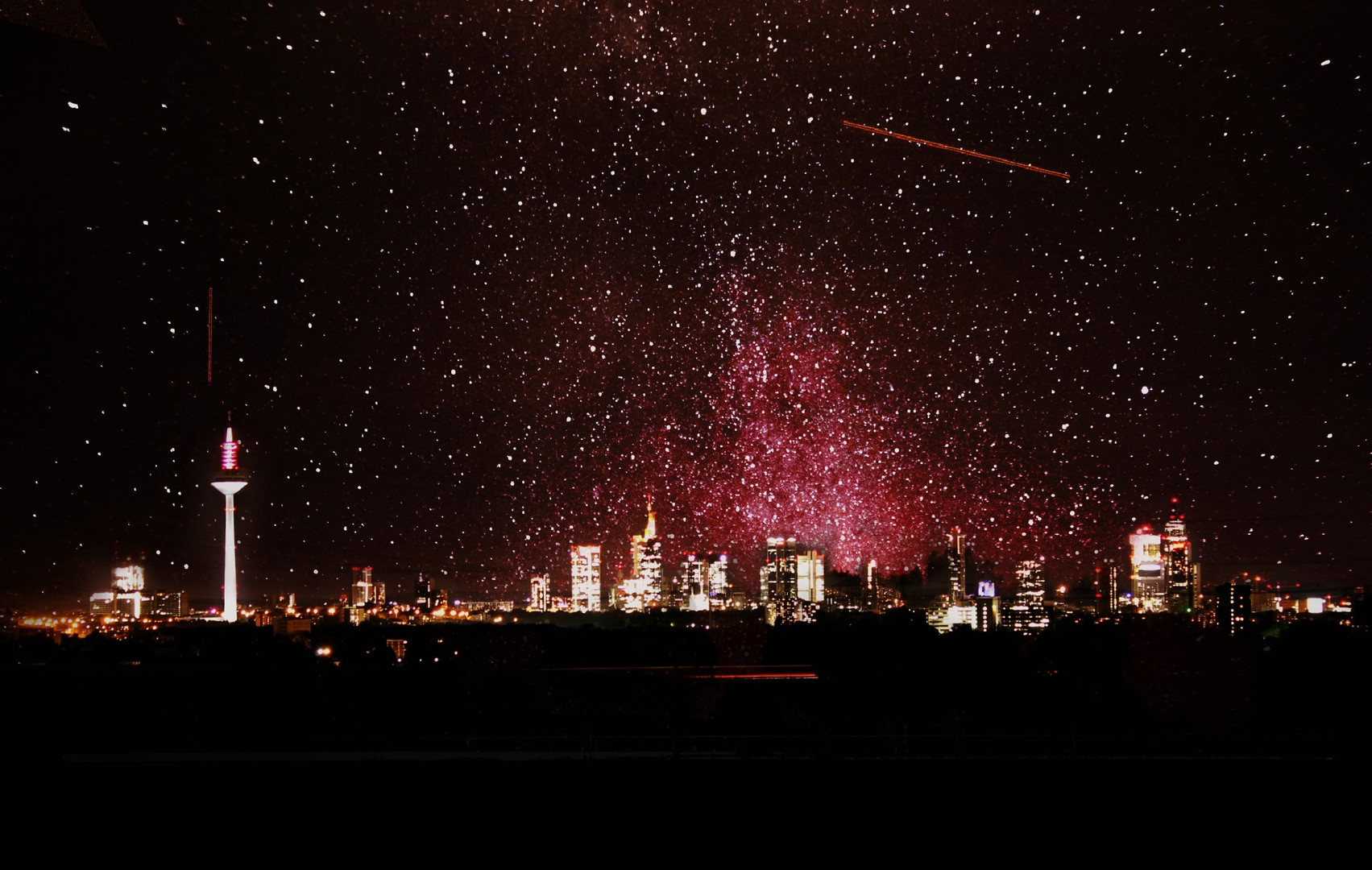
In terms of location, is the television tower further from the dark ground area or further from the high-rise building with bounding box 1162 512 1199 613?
the high-rise building with bounding box 1162 512 1199 613

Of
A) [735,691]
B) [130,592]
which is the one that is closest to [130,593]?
[130,592]

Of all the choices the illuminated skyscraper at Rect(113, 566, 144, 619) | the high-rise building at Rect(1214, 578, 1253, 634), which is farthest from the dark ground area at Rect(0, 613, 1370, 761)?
the illuminated skyscraper at Rect(113, 566, 144, 619)

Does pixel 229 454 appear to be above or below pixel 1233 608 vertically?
above

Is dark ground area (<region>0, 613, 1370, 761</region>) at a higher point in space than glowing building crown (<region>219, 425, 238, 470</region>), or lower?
lower

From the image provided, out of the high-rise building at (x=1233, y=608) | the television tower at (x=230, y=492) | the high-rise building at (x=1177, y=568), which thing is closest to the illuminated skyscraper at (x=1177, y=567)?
the high-rise building at (x=1177, y=568)

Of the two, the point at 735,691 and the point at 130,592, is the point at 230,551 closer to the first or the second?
the point at 130,592

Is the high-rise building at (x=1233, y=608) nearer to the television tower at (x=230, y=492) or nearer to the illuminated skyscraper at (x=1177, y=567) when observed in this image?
the illuminated skyscraper at (x=1177, y=567)

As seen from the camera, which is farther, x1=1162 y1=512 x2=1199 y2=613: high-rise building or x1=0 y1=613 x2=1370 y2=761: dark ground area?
x1=1162 y1=512 x2=1199 y2=613: high-rise building

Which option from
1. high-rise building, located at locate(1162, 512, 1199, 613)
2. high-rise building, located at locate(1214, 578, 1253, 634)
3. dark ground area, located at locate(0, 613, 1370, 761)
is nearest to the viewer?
dark ground area, located at locate(0, 613, 1370, 761)
